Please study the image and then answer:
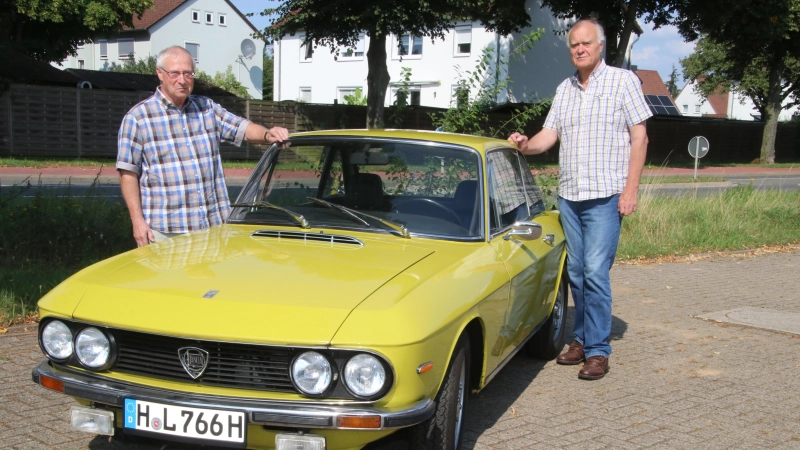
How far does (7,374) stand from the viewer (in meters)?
5.01

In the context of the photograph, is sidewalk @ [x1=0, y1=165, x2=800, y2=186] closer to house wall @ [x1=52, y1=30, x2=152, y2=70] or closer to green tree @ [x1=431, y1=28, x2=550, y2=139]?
green tree @ [x1=431, y1=28, x2=550, y2=139]

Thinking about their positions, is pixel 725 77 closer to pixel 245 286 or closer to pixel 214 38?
pixel 214 38

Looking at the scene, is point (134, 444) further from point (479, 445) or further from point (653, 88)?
point (653, 88)

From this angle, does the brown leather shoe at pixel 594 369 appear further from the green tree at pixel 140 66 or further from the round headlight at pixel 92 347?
the green tree at pixel 140 66

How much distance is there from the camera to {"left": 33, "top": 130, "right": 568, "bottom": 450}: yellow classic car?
3041mm

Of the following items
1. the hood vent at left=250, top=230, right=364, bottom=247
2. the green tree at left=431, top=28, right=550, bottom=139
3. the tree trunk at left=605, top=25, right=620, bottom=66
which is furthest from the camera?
the tree trunk at left=605, top=25, right=620, bottom=66

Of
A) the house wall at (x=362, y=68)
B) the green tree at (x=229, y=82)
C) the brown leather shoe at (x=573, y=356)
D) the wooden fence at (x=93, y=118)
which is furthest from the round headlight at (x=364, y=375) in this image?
the green tree at (x=229, y=82)

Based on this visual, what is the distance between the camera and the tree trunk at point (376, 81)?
1054 inches

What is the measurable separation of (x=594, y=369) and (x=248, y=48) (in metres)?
60.9

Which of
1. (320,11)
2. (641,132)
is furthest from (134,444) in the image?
(320,11)

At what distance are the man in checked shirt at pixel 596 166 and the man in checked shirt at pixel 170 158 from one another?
2018 mm

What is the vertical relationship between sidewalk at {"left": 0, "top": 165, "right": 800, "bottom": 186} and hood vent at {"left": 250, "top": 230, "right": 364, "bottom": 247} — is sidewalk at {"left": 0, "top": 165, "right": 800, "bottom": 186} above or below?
below

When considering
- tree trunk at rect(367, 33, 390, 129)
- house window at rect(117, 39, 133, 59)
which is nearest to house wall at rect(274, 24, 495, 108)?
house window at rect(117, 39, 133, 59)

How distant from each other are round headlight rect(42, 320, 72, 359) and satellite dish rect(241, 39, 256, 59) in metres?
61.8
